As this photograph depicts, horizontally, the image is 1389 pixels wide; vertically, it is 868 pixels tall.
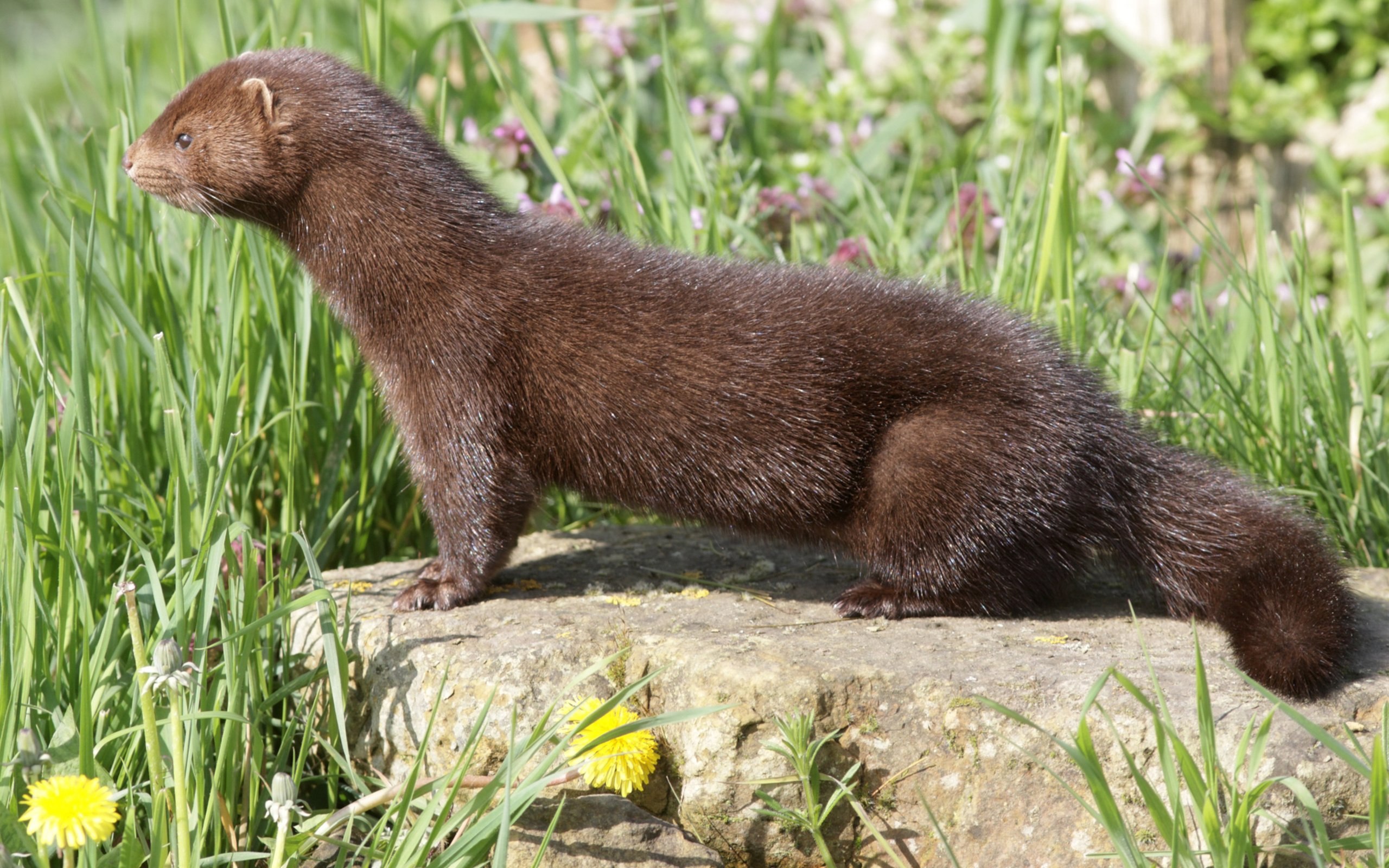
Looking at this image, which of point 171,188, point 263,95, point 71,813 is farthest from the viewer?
point 171,188

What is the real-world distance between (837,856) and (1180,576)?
3.90ft

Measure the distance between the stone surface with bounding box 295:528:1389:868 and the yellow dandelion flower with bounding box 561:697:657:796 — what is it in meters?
0.10

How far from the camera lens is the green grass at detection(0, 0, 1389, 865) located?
9.09 feet

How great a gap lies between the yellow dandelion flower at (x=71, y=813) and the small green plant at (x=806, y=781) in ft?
4.09

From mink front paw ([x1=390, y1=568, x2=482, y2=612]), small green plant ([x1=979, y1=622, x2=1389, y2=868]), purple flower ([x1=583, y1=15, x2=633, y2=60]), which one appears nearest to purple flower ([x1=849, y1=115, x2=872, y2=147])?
purple flower ([x1=583, y1=15, x2=633, y2=60])

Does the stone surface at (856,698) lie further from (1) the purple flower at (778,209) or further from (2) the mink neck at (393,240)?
(1) the purple flower at (778,209)

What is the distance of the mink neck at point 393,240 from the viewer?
3.49 metres

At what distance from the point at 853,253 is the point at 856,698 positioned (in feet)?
7.64

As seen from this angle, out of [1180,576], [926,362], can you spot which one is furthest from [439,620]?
[1180,576]

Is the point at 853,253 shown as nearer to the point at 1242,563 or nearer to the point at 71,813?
the point at 1242,563

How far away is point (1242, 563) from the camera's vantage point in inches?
126

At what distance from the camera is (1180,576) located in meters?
3.33

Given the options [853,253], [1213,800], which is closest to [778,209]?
[853,253]

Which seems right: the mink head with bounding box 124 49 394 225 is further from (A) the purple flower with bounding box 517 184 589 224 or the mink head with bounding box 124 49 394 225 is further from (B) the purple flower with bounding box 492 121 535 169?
(B) the purple flower with bounding box 492 121 535 169
